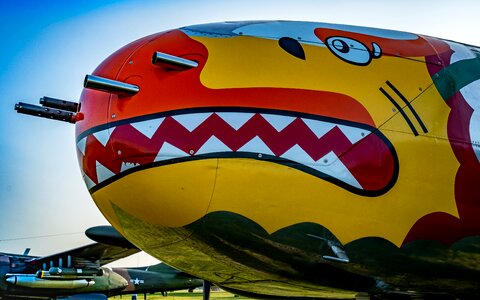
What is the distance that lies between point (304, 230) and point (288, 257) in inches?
12.8

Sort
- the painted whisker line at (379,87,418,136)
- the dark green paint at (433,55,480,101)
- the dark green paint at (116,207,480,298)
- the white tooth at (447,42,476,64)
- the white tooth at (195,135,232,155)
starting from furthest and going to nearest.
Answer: the white tooth at (447,42,476,64)
the dark green paint at (433,55,480,101)
the painted whisker line at (379,87,418,136)
the dark green paint at (116,207,480,298)
the white tooth at (195,135,232,155)

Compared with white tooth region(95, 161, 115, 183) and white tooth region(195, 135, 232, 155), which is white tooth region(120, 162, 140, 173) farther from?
white tooth region(195, 135, 232, 155)

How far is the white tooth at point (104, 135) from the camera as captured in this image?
5.23 metres

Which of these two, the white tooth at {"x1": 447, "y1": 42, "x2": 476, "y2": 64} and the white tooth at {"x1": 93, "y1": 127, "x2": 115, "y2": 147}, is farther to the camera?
the white tooth at {"x1": 447, "y1": 42, "x2": 476, "y2": 64}

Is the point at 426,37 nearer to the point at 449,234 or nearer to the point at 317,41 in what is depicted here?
the point at 317,41

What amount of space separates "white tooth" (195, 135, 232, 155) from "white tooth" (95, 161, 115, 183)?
0.81 m

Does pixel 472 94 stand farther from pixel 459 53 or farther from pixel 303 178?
pixel 303 178

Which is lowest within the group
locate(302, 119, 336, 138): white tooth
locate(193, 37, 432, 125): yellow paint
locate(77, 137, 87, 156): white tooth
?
locate(77, 137, 87, 156): white tooth

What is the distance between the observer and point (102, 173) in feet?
17.4

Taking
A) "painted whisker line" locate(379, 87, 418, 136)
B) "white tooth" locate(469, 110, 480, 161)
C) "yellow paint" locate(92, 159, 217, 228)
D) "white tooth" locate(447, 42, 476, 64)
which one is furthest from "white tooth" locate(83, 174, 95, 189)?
"white tooth" locate(447, 42, 476, 64)

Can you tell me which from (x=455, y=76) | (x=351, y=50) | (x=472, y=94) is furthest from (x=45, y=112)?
(x=472, y=94)

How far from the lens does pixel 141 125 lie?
5.10 metres

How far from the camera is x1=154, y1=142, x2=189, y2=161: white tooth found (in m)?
5.01

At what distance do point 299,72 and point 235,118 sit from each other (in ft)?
2.38
